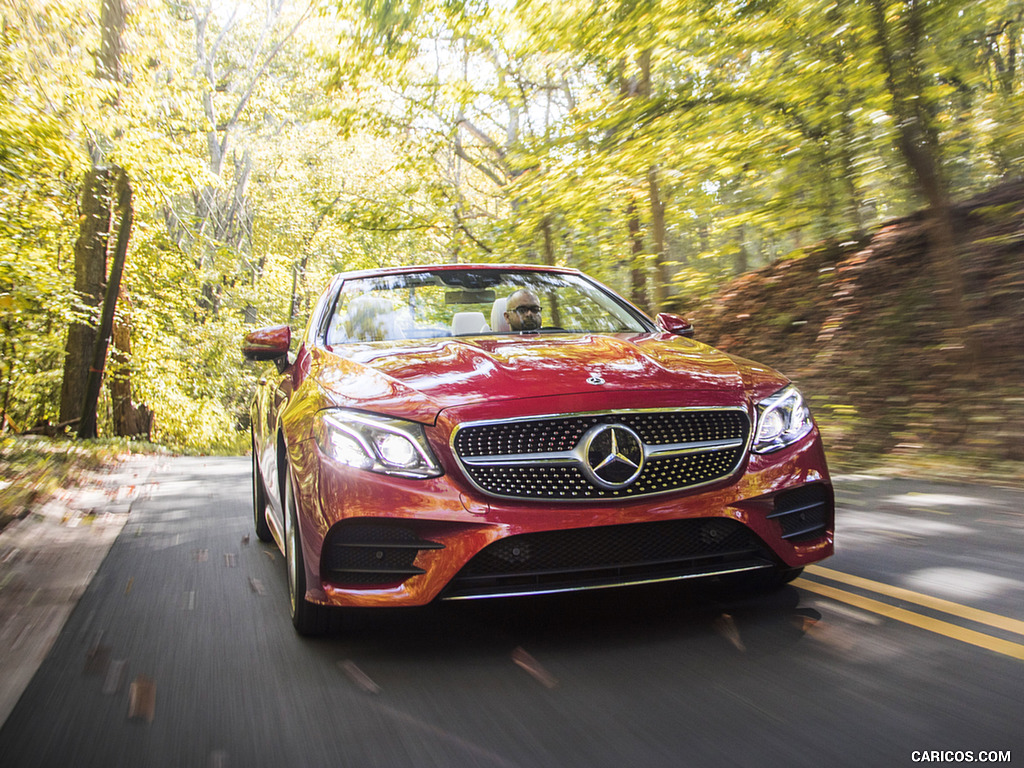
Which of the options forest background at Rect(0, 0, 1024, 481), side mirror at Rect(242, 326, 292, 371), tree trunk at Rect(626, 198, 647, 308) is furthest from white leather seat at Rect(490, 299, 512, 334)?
tree trunk at Rect(626, 198, 647, 308)

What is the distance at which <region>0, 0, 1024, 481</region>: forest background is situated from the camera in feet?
29.9

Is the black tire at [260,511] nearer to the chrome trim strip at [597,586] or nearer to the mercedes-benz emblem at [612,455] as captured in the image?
the chrome trim strip at [597,586]

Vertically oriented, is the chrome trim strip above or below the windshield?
below

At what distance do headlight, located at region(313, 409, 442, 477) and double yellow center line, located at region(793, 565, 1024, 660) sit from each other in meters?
1.84

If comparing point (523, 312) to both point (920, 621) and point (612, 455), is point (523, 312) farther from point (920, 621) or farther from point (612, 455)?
point (920, 621)

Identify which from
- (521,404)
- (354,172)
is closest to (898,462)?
(521,404)

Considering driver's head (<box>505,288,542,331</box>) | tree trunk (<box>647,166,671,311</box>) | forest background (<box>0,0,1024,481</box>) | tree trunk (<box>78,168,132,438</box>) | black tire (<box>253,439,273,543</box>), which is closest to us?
driver's head (<box>505,288,542,331</box>)

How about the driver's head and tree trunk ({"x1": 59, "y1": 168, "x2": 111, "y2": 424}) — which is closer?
the driver's head

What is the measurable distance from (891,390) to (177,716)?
8141mm

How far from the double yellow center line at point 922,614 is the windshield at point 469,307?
1.62 meters

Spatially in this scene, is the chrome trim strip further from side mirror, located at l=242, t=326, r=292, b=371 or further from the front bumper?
side mirror, located at l=242, t=326, r=292, b=371

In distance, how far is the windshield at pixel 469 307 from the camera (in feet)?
16.3

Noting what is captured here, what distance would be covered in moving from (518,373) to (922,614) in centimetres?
183

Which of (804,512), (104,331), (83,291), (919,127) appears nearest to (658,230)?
(919,127)
